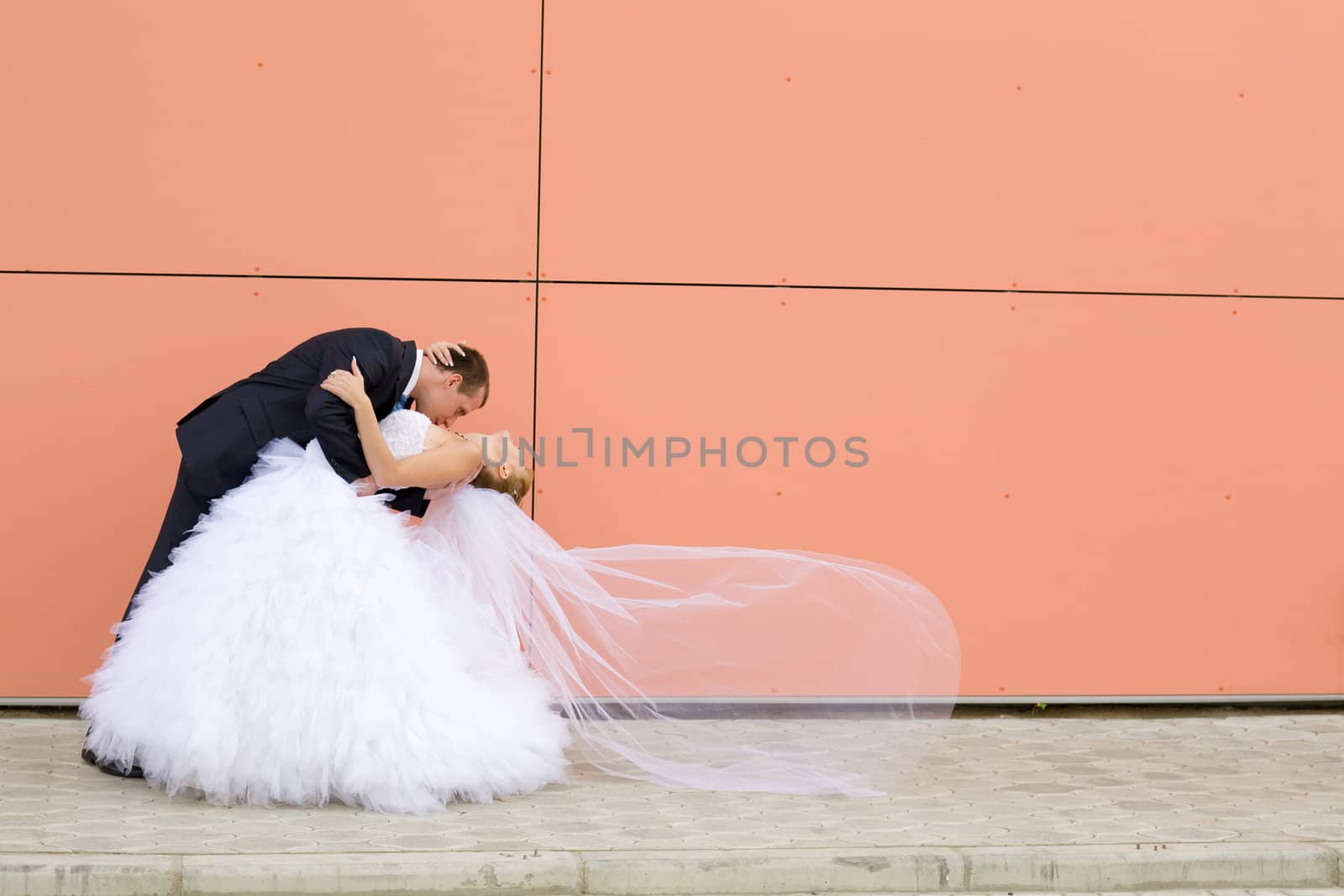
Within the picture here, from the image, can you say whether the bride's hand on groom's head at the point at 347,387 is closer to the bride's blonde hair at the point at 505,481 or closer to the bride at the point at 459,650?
the bride at the point at 459,650

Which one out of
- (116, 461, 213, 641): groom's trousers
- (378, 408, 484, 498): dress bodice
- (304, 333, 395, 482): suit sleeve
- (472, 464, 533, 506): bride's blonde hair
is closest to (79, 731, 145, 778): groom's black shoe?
(116, 461, 213, 641): groom's trousers

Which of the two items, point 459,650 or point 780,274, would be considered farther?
point 780,274

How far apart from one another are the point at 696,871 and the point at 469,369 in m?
2.10

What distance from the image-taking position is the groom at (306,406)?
4.88 metres

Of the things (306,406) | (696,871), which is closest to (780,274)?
(306,406)

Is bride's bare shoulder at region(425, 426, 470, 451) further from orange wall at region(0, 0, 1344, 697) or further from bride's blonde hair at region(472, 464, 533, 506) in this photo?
orange wall at region(0, 0, 1344, 697)

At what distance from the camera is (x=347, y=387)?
15.7ft

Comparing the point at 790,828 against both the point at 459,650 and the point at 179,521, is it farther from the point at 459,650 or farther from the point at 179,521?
the point at 179,521

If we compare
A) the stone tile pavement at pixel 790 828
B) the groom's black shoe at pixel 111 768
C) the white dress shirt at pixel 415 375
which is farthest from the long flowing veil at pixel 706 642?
the groom's black shoe at pixel 111 768

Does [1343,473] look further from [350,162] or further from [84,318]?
[84,318]

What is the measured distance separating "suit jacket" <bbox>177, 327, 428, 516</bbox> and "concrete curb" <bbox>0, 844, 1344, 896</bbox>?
5.13 feet

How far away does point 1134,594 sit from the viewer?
6.48 m

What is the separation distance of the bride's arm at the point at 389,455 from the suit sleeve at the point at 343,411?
29mm

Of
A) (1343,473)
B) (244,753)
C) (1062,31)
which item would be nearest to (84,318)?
(244,753)
